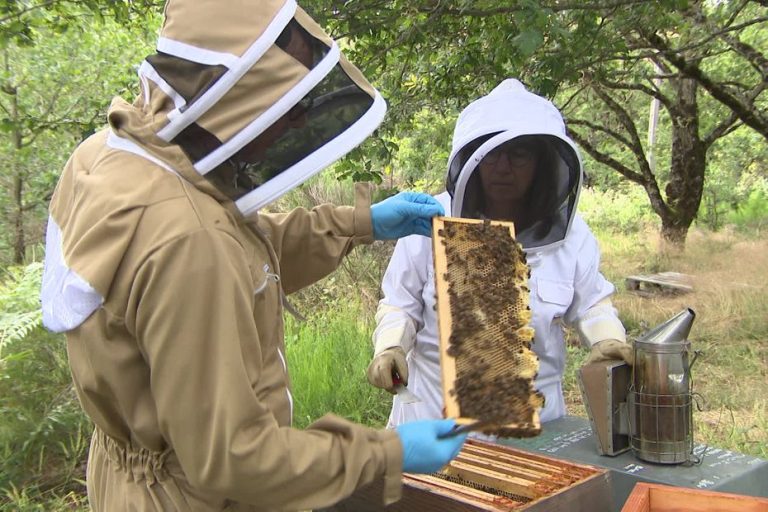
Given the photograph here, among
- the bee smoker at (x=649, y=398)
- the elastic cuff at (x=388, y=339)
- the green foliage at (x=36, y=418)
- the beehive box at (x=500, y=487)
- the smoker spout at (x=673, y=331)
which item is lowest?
the green foliage at (x=36, y=418)

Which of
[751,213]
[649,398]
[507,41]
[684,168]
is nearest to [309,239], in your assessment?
[649,398]

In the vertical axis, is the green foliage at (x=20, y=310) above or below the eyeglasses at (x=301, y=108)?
below

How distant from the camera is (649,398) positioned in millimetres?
2146

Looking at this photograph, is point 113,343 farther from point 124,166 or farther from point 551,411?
point 551,411

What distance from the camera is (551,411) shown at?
2.75 m

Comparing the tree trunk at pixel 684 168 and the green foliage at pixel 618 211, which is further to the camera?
the green foliage at pixel 618 211

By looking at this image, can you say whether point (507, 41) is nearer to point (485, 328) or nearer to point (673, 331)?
point (673, 331)

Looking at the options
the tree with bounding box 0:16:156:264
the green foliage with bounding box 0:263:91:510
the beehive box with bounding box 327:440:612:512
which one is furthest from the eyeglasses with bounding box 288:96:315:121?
the tree with bounding box 0:16:156:264

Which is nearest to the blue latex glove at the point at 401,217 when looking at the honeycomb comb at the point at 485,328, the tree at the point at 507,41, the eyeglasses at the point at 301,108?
the honeycomb comb at the point at 485,328

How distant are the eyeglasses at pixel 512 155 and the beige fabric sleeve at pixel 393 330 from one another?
72 centimetres

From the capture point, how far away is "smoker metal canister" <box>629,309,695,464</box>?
83.1 inches

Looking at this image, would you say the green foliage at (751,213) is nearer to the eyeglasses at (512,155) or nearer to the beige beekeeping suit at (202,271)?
the eyeglasses at (512,155)

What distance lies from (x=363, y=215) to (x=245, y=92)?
1.01 meters

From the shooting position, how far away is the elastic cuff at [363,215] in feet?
7.76
